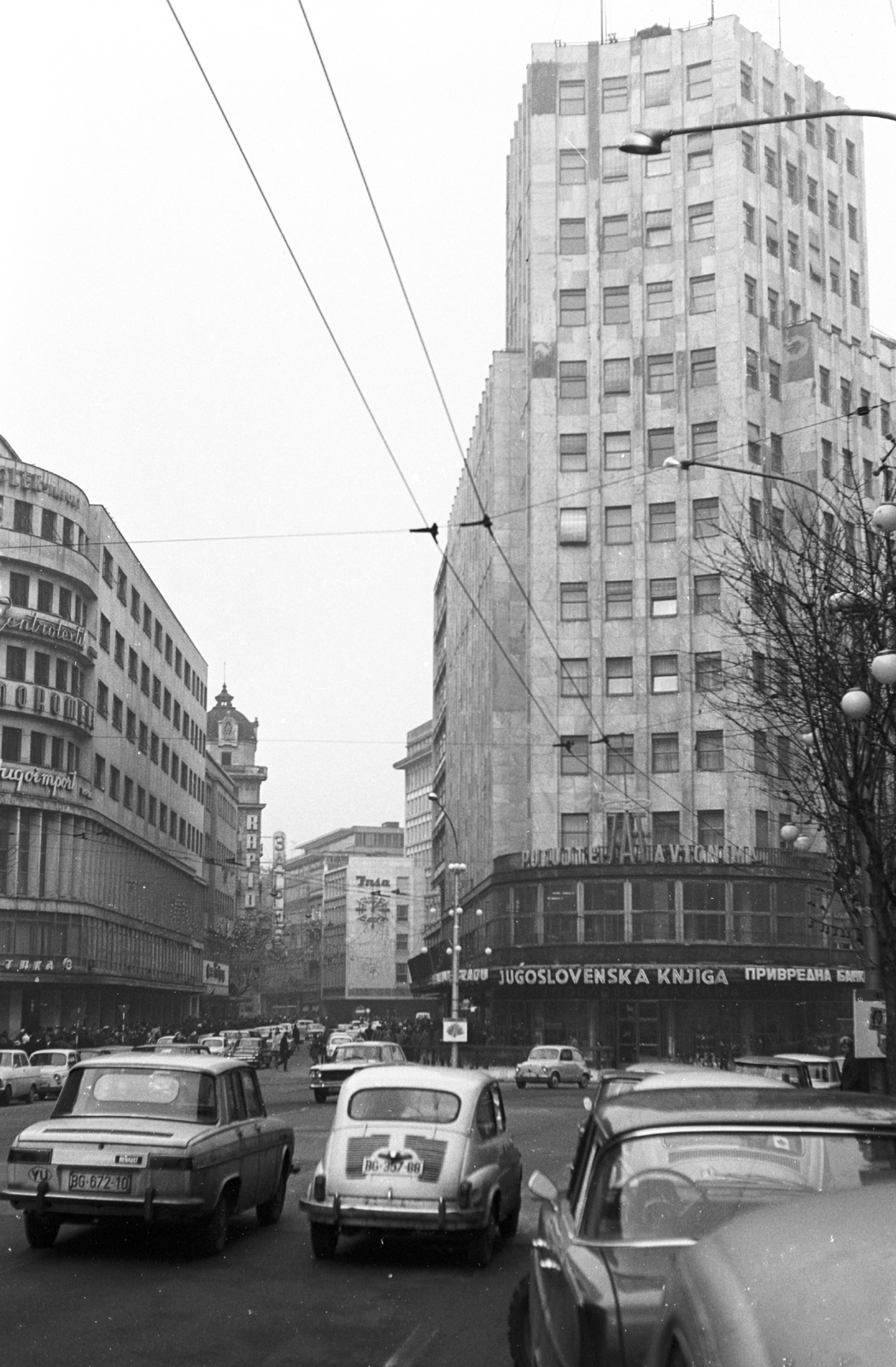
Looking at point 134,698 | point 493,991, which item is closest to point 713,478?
point 493,991

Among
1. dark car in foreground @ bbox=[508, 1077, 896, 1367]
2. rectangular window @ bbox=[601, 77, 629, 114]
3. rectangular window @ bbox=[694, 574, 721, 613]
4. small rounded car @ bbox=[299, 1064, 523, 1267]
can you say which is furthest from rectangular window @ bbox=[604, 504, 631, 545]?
dark car in foreground @ bbox=[508, 1077, 896, 1367]

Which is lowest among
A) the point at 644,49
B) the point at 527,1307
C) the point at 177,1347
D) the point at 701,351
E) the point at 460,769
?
the point at 177,1347

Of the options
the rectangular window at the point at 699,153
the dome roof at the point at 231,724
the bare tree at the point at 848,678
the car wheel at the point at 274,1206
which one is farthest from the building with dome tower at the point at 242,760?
the car wheel at the point at 274,1206

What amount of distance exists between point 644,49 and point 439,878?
148ft

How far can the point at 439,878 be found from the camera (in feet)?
294

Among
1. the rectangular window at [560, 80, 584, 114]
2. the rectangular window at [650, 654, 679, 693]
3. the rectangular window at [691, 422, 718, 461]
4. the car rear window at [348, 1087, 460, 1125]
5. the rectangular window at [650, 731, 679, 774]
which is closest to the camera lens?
the car rear window at [348, 1087, 460, 1125]

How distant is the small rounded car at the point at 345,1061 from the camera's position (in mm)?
37844

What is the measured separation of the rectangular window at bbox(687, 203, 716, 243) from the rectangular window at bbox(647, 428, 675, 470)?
8.13 metres

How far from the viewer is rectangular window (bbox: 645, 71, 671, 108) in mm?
64062

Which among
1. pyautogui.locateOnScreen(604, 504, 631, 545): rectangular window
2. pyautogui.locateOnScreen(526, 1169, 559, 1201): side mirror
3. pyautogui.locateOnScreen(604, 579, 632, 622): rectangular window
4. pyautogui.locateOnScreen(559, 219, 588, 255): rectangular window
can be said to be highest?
pyautogui.locateOnScreen(559, 219, 588, 255): rectangular window

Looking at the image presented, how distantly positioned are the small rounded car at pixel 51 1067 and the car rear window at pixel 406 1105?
86.7 ft

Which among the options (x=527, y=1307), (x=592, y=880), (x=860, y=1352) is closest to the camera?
(x=860, y=1352)

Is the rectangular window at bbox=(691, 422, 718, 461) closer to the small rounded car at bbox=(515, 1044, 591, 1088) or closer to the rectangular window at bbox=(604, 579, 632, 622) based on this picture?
the rectangular window at bbox=(604, 579, 632, 622)

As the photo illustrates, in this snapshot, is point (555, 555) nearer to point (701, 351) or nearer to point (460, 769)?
point (701, 351)
